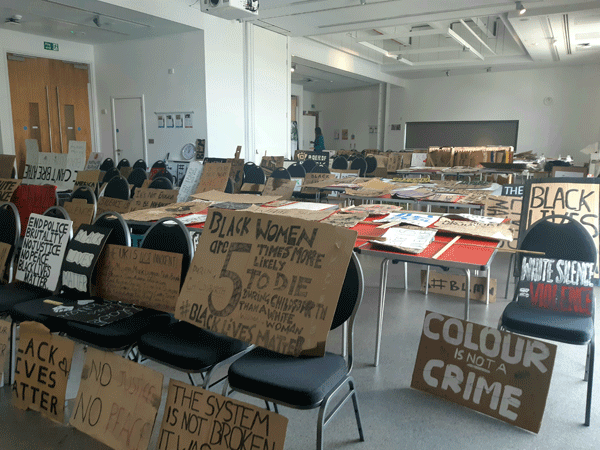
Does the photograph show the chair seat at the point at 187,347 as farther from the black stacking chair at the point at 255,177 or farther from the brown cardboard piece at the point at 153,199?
the black stacking chair at the point at 255,177

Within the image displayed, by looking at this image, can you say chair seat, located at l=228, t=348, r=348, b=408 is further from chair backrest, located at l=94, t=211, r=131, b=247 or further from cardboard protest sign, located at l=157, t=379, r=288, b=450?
chair backrest, located at l=94, t=211, r=131, b=247

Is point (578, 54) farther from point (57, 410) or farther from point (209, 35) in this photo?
point (57, 410)

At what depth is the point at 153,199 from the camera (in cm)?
334

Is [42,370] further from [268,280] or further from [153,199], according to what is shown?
[153,199]

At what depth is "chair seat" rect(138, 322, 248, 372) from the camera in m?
1.58

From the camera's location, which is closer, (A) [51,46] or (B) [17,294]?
(B) [17,294]

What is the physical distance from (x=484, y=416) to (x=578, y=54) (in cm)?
1296

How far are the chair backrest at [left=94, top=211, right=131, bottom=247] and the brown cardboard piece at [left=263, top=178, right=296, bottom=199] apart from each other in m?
2.26

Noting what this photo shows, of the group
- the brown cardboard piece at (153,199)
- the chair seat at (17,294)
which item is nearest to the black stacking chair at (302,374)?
the chair seat at (17,294)

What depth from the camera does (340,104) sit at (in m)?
17.2

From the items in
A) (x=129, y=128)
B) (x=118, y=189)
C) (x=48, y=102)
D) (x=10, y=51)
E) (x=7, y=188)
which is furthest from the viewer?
(x=129, y=128)

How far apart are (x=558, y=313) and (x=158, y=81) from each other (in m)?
8.27

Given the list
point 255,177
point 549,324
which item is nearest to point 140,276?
point 549,324

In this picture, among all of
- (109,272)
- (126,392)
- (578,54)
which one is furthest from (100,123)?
(578,54)
